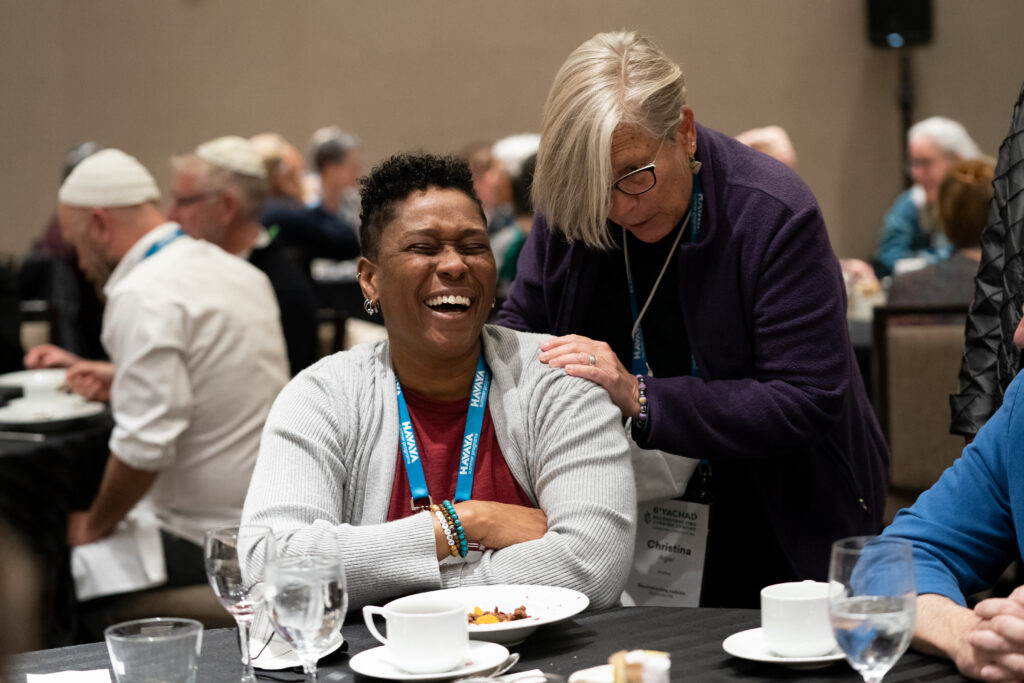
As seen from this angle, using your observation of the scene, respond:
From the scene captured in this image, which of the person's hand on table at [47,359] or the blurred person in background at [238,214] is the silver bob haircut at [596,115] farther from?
the person's hand on table at [47,359]

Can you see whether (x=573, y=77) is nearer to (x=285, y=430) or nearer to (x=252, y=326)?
(x=285, y=430)

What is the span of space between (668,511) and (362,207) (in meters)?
0.80

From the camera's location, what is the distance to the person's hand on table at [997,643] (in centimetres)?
131

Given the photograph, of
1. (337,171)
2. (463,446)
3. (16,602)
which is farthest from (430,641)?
(337,171)

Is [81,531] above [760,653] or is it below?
below

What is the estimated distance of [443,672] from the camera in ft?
4.53

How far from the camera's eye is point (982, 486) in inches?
64.7

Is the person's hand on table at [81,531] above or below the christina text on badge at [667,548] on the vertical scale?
below

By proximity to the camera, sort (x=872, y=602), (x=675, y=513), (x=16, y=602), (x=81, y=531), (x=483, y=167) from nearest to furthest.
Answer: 1. (x=16, y=602)
2. (x=872, y=602)
3. (x=675, y=513)
4. (x=81, y=531)
5. (x=483, y=167)

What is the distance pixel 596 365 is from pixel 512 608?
54 cm

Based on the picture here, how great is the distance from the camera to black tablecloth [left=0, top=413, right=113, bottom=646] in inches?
132

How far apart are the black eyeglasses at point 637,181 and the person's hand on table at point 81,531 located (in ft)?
6.38

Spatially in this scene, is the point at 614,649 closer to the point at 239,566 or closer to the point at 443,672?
the point at 443,672

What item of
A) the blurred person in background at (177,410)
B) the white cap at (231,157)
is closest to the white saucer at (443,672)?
the blurred person in background at (177,410)
